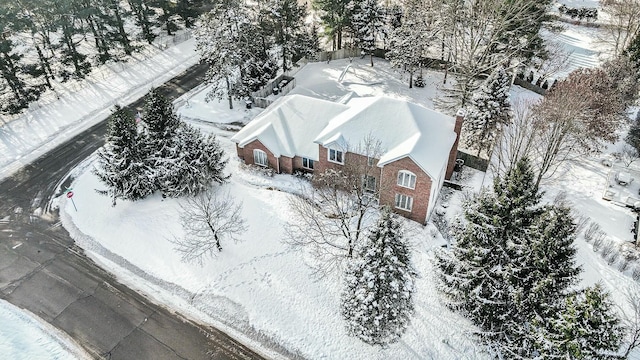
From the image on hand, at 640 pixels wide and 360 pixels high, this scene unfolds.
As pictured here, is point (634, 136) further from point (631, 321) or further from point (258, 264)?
point (258, 264)

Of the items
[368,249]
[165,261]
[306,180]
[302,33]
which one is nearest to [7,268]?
[165,261]

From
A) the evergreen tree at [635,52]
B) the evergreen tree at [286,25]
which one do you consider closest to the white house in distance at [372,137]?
the evergreen tree at [286,25]

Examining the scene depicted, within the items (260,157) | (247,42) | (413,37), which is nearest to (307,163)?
(260,157)

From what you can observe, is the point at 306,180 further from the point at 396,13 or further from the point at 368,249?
the point at 396,13

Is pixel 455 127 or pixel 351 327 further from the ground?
pixel 455 127

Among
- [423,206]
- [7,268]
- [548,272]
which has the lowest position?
[7,268]
